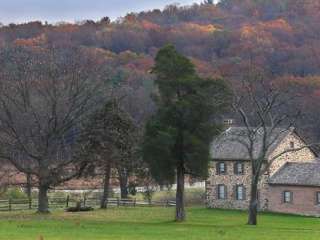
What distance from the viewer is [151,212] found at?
51969mm

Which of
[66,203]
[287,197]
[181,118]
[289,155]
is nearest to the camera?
[181,118]

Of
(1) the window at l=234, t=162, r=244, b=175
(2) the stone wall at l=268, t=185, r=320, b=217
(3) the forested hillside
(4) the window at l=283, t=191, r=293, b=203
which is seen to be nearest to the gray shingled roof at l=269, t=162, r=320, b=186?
(2) the stone wall at l=268, t=185, r=320, b=217

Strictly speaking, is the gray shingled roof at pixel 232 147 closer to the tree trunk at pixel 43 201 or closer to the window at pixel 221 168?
the window at pixel 221 168

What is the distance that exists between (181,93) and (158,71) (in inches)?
73.2

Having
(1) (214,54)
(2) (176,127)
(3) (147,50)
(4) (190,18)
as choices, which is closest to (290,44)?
(1) (214,54)

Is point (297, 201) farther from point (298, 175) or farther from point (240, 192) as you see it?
point (240, 192)

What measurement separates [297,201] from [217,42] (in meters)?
94.7

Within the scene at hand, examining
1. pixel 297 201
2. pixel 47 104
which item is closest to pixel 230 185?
pixel 297 201

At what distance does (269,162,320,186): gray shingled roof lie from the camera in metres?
54.0

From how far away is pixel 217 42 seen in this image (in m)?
147

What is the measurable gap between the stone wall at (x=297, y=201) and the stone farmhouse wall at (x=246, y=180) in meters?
0.40

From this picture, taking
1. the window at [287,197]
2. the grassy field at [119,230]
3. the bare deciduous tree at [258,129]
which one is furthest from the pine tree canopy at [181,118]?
the window at [287,197]

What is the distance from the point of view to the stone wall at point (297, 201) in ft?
176

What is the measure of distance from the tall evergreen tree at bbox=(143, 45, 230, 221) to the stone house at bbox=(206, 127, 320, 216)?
38.5 feet
